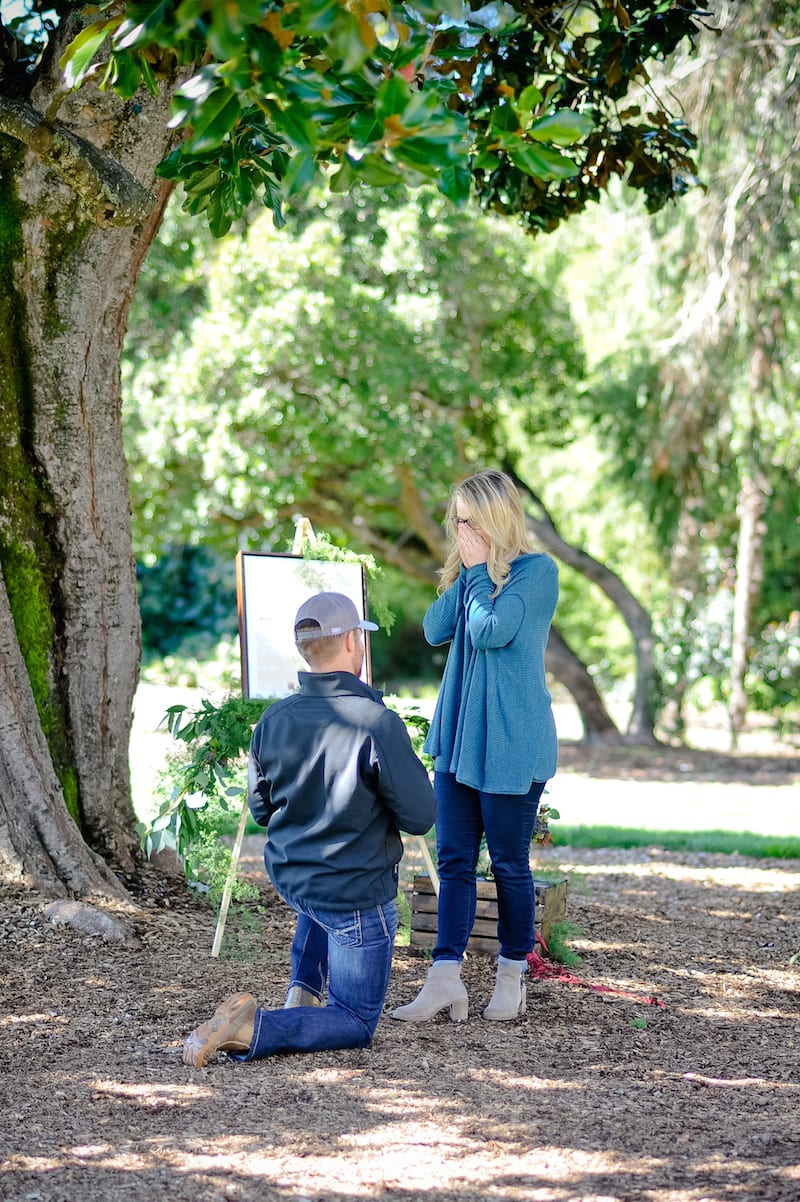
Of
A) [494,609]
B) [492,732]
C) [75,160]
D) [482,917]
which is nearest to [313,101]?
[494,609]

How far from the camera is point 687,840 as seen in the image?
8727mm

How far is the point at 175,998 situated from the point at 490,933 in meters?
1.33

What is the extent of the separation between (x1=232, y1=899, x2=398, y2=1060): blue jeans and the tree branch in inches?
98.0

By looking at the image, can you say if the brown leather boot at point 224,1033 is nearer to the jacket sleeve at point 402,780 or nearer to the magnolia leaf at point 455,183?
the jacket sleeve at point 402,780

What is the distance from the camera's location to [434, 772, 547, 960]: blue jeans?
13.2 ft

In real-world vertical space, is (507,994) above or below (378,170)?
below

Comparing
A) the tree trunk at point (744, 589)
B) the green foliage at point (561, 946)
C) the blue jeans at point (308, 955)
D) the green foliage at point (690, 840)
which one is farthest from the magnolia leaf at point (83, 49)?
the tree trunk at point (744, 589)

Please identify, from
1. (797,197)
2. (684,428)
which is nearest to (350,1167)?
(797,197)

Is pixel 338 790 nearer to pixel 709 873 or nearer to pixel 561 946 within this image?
pixel 561 946

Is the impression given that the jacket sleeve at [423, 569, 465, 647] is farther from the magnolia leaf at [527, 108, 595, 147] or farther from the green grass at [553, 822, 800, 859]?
the green grass at [553, 822, 800, 859]

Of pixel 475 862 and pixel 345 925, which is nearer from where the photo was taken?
pixel 345 925

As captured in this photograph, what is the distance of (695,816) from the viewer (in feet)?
34.2

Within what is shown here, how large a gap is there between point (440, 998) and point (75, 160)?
3.12 metres

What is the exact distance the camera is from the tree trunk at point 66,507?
15.8ft
